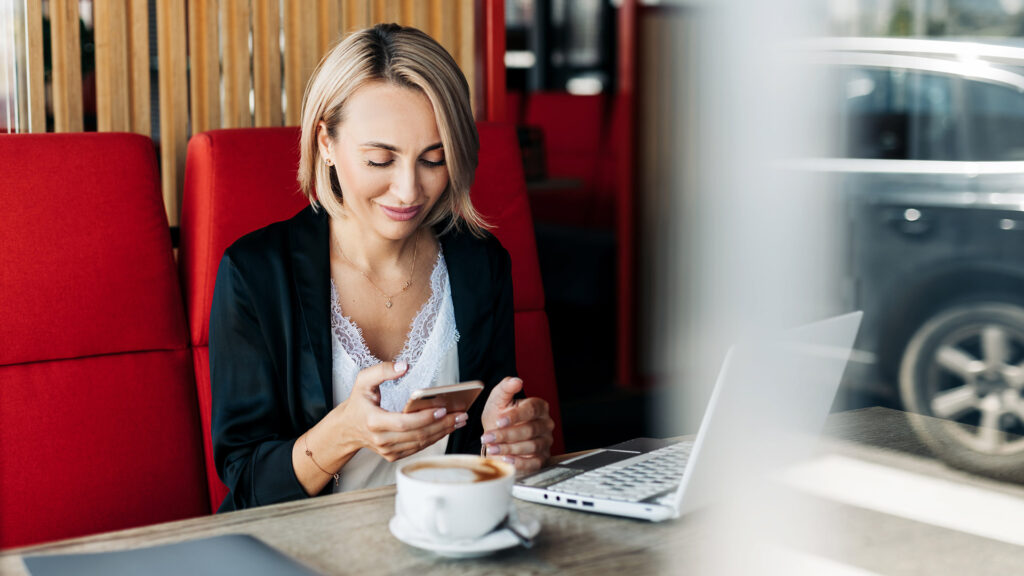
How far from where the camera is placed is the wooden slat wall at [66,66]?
1.80 m

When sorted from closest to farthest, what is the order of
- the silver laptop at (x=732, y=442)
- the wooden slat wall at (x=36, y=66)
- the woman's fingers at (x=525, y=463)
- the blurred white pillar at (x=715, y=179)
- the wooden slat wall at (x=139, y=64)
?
the silver laptop at (x=732, y=442)
the woman's fingers at (x=525, y=463)
the wooden slat wall at (x=36, y=66)
the wooden slat wall at (x=139, y=64)
the blurred white pillar at (x=715, y=179)

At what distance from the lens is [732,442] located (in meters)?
1.06

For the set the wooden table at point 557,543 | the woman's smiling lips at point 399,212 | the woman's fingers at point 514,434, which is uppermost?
the woman's smiling lips at point 399,212

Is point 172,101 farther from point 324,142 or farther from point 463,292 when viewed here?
point 463,292

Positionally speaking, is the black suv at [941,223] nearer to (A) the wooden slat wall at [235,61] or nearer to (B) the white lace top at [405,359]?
(B) the white lace top at [405,359]

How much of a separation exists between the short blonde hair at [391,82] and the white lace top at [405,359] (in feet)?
0.58

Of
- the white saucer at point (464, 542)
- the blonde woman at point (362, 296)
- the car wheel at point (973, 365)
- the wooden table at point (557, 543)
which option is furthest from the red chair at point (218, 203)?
the car wheel at point (973, 365)

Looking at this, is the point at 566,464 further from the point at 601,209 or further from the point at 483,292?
the point at 601,209

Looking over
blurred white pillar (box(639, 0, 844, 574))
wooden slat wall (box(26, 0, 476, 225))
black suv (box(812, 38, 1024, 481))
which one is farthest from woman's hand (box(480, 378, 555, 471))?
blurred white pillar (box(639, 0, 844, 574))

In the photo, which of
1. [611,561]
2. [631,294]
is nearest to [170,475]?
[611,561]

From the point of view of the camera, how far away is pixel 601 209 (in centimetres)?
484

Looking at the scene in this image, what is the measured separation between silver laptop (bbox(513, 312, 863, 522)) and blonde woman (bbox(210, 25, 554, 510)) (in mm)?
161

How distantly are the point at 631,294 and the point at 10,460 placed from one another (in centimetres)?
334

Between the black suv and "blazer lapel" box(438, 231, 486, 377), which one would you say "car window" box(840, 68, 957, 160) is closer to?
the black suv
